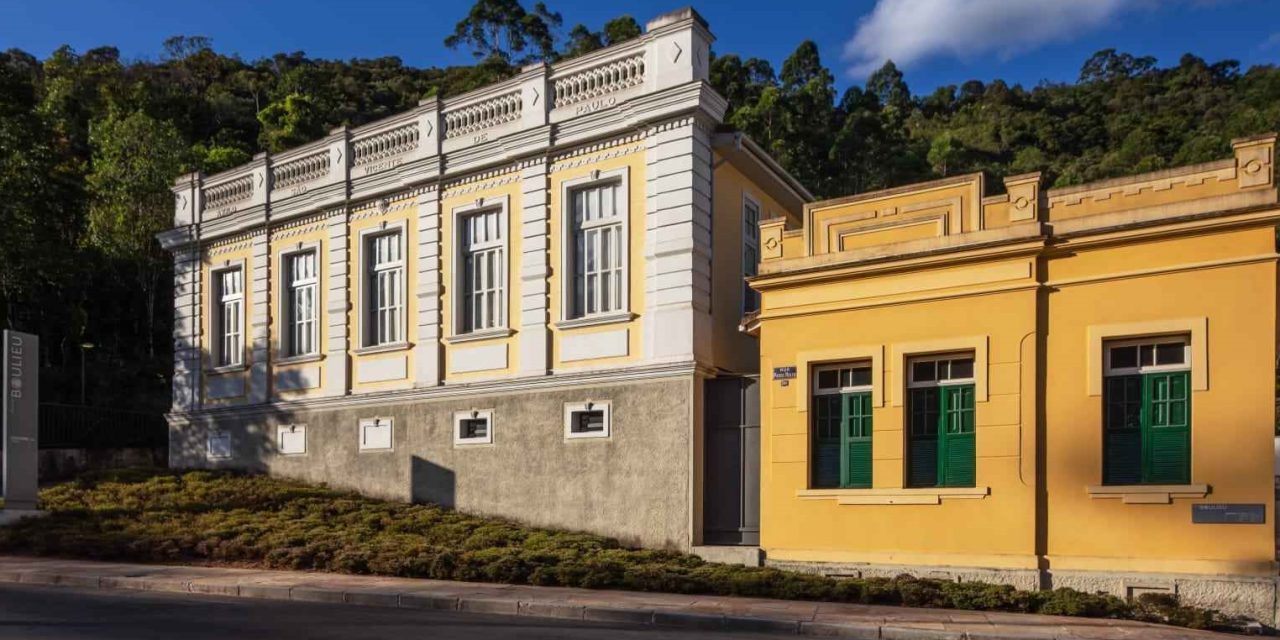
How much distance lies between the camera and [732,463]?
16.2m

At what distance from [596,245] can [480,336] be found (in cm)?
301

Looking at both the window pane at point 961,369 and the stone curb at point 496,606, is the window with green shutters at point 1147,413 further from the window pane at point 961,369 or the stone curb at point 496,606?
the stone curb at point 496,606

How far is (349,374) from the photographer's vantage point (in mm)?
21312

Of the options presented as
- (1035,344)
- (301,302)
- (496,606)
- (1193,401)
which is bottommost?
(496,606)

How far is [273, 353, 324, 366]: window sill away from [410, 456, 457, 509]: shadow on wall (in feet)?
12.3

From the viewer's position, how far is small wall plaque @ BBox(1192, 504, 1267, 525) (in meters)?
11.7

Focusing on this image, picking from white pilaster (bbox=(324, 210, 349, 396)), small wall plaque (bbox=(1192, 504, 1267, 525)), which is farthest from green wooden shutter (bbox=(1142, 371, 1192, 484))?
white pilaster (bbox=(324, 210, 349, 396))

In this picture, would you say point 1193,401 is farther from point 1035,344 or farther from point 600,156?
point 600,156

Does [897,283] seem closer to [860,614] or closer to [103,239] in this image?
[860,614]

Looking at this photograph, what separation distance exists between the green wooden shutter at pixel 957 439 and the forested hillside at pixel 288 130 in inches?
739

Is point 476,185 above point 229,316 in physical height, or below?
above

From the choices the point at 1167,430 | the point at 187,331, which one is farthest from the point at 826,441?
the point at 187,331

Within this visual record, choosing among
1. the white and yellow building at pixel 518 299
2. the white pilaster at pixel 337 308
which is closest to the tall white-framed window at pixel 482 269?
the white and yellow building at pixel 518 299

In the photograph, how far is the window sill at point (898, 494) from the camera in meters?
13.5
